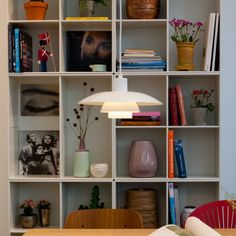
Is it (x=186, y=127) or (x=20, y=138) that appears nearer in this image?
(x=186, y=127)

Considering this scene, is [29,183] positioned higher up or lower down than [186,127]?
lower down

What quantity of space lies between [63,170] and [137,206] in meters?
0.60

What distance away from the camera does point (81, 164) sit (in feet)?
11.4

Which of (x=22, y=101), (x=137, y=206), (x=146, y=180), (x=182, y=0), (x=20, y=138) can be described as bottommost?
(x=137, y=206)

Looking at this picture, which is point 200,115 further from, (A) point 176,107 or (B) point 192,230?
(B) point 192,230

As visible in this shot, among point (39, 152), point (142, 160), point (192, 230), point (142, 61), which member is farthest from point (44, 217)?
point (192, 230)

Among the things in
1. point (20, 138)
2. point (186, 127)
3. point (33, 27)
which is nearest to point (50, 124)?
point (20, 138)

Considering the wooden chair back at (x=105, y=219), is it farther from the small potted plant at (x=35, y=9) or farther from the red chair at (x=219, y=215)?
the small potted plant at (x=35, y=9)

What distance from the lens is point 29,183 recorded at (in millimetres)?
3689

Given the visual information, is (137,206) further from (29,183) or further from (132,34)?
(132,34)

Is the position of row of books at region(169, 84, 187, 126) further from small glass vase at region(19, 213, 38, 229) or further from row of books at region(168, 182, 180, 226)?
small glass vase at region(19, 213, 38, 229)

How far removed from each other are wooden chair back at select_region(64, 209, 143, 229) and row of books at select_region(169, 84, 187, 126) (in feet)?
3.27

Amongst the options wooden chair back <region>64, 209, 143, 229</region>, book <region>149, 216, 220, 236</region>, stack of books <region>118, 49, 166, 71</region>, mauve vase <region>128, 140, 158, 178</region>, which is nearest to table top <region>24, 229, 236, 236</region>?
wooden chair back <region>64, 209, 143, 229</region>

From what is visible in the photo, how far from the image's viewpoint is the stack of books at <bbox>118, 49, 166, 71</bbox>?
3414 millimetres
